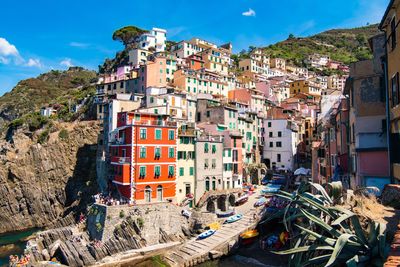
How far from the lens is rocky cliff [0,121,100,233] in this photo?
58.8 metres

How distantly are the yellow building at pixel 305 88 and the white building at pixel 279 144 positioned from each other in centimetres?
4083

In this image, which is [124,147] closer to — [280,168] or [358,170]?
[358,170]

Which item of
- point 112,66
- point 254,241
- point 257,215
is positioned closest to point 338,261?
point 254,241

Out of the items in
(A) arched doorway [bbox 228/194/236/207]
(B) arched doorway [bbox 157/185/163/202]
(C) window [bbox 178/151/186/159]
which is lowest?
(A) arched doorway [bbox 228/194/236/207]

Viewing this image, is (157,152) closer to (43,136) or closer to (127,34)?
(43,136)

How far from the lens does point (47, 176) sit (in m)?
63.1

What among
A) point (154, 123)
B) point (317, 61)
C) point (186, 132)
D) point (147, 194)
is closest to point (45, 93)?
point (186, 132)

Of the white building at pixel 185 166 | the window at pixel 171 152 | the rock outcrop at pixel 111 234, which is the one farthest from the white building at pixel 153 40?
the rock outcrop at pixel 111 234

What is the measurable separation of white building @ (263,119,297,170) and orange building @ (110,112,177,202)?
1285 inches

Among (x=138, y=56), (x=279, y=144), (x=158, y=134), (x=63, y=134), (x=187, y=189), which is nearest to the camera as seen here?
(x=158, y=134)

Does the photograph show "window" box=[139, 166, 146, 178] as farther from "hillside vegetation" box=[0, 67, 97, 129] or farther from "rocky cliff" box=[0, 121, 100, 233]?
"hillside vegetation" box=[0, 67, 97, 129]

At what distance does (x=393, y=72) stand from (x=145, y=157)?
30.6 meters

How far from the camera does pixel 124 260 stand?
33.6 m

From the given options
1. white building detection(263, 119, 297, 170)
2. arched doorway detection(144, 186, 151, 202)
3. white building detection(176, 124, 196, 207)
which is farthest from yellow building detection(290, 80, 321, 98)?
arched doorway detection(144, 186, 151, 202)
